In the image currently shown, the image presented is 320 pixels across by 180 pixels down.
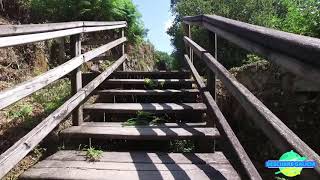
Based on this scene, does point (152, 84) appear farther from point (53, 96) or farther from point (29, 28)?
point (29, 28)

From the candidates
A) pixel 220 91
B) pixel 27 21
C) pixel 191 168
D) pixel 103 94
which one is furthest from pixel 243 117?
pixel 27 21

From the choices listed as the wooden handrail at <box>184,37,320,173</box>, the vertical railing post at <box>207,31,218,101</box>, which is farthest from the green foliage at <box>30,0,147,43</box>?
the wooden handrail at <box>184,37,320,173</box>

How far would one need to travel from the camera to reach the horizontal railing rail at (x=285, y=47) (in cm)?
144

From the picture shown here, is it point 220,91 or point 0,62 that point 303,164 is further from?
point 0,62

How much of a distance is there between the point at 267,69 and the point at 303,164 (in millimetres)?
4415

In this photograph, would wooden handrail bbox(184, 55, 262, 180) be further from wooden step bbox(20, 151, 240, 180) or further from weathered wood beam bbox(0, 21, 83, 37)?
weathered wood beam bbox(0, 21, 83, 37)

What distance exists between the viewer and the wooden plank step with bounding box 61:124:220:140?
3.66 meters

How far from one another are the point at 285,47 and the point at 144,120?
279 centimetres

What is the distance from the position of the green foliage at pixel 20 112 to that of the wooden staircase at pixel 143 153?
0.83 m

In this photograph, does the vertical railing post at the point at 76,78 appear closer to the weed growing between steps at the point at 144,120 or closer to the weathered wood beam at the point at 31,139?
the weathered wood beam at the point at 31,139

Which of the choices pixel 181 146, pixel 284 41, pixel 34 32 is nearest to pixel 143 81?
pixel 181 146

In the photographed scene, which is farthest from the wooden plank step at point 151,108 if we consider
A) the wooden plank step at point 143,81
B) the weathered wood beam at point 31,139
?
the wooden plank step at point 143,81

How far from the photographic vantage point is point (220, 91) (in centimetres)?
605

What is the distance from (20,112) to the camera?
490cm
